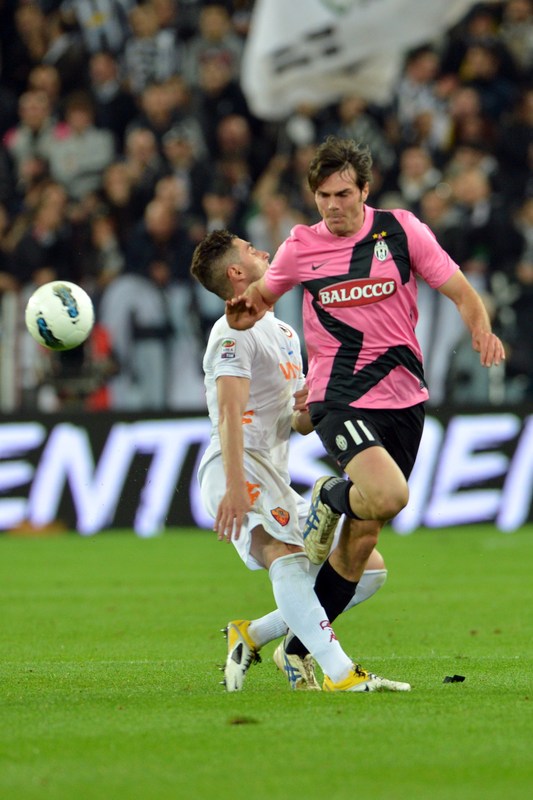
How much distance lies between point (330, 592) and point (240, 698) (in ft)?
2.40

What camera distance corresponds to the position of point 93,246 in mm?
16625

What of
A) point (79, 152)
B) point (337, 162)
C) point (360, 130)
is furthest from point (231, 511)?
point (79, 152)

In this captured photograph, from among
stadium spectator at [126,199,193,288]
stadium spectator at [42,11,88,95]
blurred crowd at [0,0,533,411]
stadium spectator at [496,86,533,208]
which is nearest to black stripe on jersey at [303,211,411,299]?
blurred crowd at [0,0,533,411]

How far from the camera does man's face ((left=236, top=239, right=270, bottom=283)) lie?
689 centimetres

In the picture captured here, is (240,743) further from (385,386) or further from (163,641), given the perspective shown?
(163,641)

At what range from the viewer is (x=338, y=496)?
6.37m

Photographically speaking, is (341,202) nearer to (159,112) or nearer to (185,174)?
(185,174)

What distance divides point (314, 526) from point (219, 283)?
122 centimetres

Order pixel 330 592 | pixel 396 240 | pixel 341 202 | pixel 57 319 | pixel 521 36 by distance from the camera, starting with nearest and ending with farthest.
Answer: pixel 341 202 → pixel 396 240 → pixel 330 592 → pixel 57 319 → pixel 521 36

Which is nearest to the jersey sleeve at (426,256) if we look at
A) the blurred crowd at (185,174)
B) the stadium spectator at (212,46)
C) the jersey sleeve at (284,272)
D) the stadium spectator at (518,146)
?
the jersey sleeve at (284,272)

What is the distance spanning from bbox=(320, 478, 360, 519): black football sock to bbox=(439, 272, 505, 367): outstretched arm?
792mm

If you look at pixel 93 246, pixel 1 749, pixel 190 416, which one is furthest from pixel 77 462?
pixel 1 749

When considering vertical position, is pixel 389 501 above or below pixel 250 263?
below

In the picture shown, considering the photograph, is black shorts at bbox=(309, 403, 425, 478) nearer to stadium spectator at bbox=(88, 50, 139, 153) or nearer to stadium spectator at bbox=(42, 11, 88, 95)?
stadium spectator at bbox=(88, 50, 139, 153)
